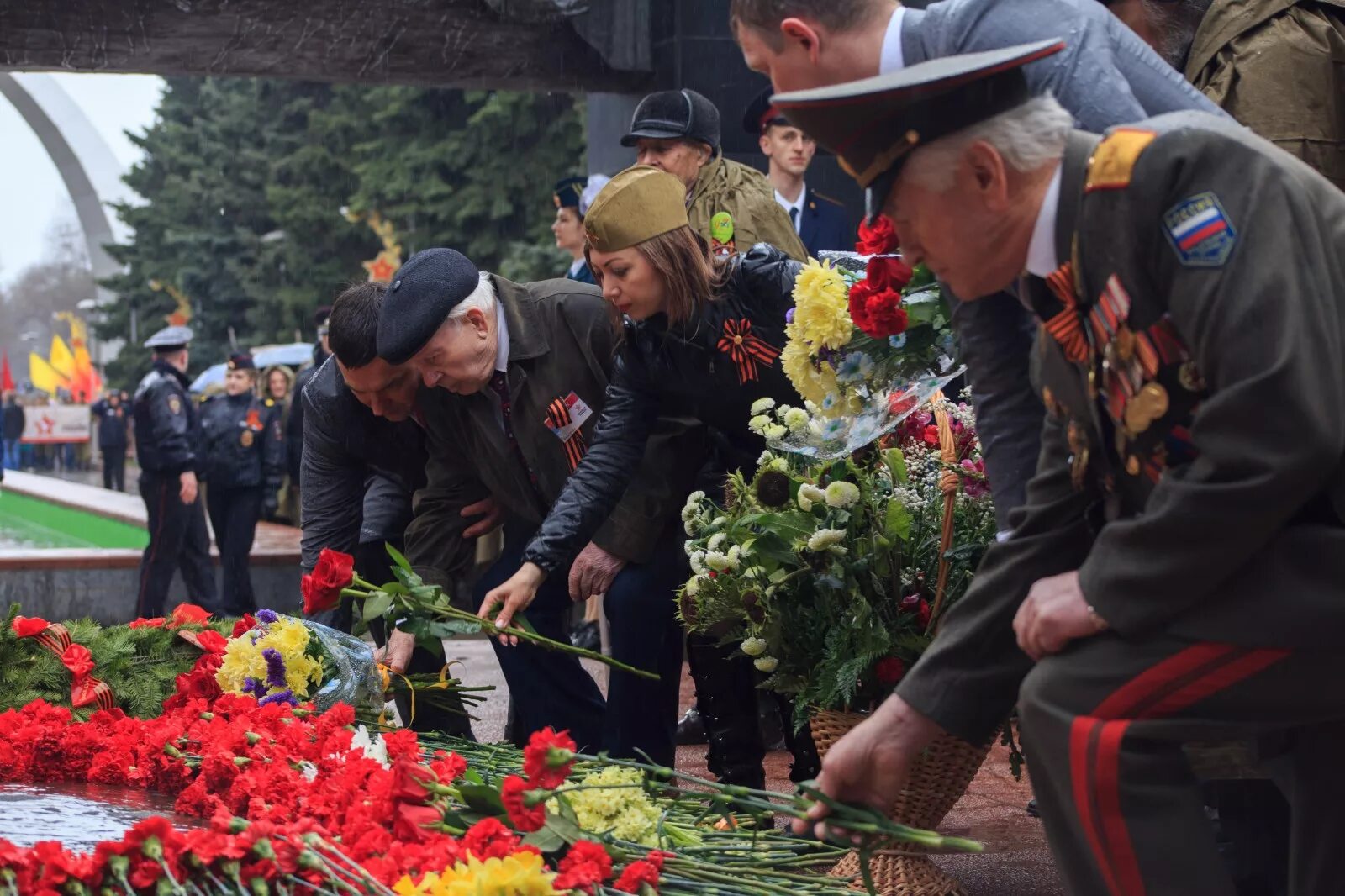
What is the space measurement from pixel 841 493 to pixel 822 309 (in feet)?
1.27

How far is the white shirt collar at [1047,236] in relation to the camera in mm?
1999

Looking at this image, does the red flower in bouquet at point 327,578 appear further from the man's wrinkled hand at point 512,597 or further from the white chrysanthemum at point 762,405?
the white chrysanthemum at point 762,405

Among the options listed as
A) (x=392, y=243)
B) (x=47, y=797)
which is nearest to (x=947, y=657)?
(x=47, y=797)

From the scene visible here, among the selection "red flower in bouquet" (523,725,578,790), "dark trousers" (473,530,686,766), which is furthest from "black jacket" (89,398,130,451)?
"red flower in bouquet" (523,725,578,790)

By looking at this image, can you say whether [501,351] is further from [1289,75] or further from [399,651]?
[1289,75]

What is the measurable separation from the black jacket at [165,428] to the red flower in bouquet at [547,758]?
898 cm

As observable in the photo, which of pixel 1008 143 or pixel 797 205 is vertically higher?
pixel 797 205

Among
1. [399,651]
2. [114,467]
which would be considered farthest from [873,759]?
[114,467]

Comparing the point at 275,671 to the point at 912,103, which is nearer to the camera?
the point at 912,103

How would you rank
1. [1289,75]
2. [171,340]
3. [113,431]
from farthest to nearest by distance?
[113,431], [171,340], [1289,75]

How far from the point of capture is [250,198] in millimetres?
29250

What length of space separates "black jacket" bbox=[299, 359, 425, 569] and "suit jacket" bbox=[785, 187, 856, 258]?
6.69ft

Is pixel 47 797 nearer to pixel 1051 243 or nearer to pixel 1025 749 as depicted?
pixel 1025 749

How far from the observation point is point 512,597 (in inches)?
156
